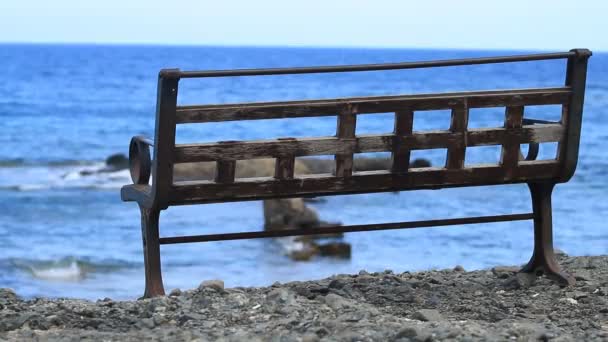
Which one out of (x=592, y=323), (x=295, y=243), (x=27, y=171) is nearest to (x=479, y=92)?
(x=592, y=323)

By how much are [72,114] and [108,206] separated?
27482 millimetres

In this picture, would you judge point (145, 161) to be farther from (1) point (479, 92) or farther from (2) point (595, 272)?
(2) point (595, 272)

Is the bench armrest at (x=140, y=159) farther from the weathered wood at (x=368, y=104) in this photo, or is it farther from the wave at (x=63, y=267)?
the wave at (x=63, y=267)

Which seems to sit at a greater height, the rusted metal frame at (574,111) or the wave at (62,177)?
the wave at (62,177)

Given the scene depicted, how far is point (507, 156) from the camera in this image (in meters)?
6.23

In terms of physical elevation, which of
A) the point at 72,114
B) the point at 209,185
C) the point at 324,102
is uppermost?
the point at 72,114

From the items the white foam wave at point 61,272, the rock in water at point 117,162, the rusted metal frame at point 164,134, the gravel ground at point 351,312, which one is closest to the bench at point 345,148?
the rusted metal frame at point 164,134

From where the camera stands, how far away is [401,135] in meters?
5.96

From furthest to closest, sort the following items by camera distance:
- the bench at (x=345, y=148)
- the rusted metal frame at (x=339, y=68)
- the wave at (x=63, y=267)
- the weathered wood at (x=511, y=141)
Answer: the wave at (x=63, y=267)
the weathered wood at (x=511, y=141)
the bench at (x=345, y=148)
the rusted metal frame at (x=339, y=68)

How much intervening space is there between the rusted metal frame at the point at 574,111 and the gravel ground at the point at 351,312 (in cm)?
77

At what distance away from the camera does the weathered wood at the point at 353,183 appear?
5.70 metres

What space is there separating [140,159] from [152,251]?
473 millimetres

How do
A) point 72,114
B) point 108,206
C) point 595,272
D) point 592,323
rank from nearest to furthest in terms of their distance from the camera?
point 592,323
point 595,272
point 108,206
point 72,114

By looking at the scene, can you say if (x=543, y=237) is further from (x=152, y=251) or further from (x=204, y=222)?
(x=204, y=222)
